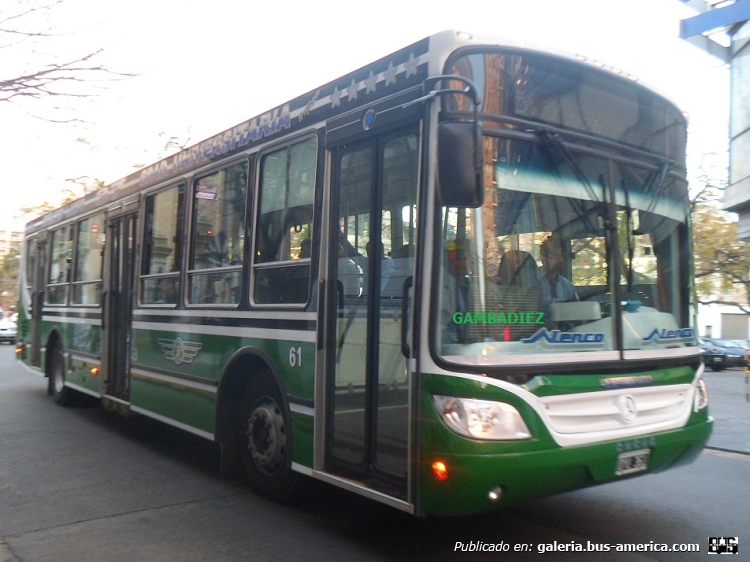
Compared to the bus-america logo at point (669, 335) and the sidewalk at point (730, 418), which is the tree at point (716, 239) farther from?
the bus-america logo at point (669, 335)

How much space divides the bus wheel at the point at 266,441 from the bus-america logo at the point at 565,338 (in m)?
2.20

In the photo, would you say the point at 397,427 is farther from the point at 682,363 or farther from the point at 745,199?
the point at 745,199

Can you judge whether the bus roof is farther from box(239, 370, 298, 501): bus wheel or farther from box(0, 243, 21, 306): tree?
box(0, 243, 21, 306): tree

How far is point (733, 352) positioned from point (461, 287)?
99.3 feet

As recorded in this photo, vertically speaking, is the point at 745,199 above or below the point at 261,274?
above

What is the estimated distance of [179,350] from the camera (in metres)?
7.52

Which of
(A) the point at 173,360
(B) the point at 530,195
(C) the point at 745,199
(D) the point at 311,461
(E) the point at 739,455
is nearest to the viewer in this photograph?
(B) the point at 530,195

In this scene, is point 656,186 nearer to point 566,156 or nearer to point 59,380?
point 566,156

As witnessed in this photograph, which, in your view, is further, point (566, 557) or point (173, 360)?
point (173, 360)

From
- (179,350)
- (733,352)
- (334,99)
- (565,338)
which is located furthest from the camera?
(733,352)

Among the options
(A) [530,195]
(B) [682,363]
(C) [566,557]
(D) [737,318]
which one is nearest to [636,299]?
(B) [682,363]

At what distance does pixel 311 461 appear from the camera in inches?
212

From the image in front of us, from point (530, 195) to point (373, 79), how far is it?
Answer: 1.38 meters

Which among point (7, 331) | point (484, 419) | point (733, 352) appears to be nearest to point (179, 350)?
point (484, 419)
